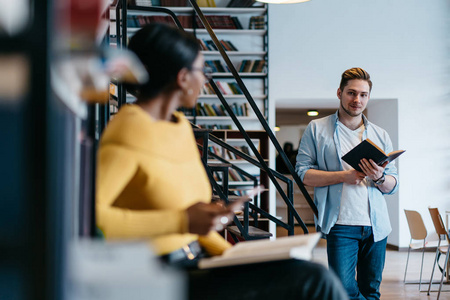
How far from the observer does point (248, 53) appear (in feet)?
22.8

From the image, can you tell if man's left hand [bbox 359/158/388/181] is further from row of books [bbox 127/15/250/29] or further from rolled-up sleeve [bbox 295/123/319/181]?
row of books [bbox 127/15/250/29]

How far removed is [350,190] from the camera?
254cm

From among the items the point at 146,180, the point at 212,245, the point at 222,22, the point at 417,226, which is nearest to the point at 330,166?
the point at 212,245

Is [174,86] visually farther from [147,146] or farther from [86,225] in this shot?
[86,225]

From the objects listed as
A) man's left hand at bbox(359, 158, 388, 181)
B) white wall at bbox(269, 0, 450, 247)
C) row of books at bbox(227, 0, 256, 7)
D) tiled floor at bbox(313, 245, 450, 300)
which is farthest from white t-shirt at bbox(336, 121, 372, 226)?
row of books at bbox(227, 0, 256, 7)

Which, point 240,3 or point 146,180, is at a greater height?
point 240,3

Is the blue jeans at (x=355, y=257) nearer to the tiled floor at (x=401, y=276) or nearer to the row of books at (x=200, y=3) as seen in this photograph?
the tiled floor at (x=401, y=276)

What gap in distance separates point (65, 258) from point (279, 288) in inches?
25.7

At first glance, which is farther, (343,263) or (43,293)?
(343,263)

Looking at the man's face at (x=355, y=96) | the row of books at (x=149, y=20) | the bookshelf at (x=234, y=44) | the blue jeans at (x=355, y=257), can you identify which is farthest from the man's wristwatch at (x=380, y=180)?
the row of books at (x=149, y=20)

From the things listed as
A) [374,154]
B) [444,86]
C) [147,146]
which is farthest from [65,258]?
[444,86]

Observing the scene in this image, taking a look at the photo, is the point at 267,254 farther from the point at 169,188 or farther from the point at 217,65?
the point at 217,65

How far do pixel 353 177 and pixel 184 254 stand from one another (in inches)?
59.3

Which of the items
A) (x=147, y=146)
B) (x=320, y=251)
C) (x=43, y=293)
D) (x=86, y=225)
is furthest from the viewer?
(x=320, y=251)
